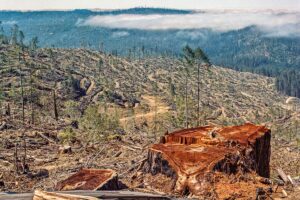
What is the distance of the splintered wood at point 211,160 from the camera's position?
1931 centimetres

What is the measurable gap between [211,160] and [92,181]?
17.1 feet

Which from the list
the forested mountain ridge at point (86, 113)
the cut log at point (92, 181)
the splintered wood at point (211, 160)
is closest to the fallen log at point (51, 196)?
the cut log at point (92, 181)

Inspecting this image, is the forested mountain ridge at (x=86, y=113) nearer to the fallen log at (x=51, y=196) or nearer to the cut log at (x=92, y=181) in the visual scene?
the cut log at (x=92, y=181)

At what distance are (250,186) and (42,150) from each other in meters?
21.7

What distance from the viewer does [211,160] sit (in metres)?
20.1

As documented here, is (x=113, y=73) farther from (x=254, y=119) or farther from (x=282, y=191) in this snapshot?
(x=282, y=191)

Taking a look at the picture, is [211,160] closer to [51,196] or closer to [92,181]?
[92,181]

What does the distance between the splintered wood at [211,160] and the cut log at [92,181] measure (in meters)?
1.83

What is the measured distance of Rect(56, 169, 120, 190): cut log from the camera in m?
19.8

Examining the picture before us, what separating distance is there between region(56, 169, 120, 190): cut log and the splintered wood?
1.83 metres

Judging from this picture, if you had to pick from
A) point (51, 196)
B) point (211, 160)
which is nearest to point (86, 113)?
point (211, 160)

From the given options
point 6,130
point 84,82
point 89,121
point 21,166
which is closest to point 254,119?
point 84,82

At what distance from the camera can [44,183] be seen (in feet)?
84.3

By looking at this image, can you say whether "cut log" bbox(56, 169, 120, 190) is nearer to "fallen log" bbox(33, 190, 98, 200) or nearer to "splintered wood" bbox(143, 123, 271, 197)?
"splintered wood" bbox(143, 123, 271, 197)
